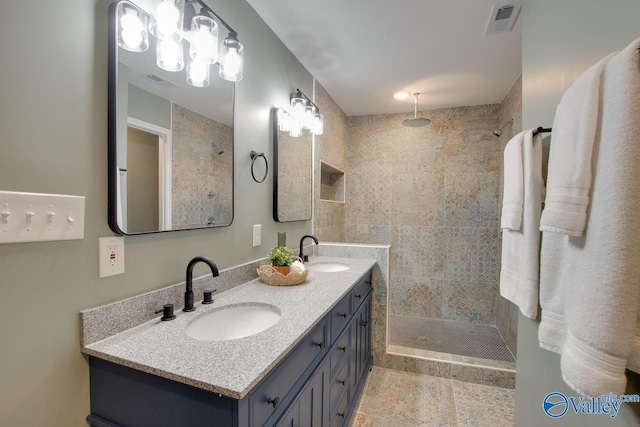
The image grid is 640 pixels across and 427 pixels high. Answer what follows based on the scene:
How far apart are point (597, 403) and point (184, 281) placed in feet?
4.39

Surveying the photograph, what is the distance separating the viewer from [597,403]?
68cm

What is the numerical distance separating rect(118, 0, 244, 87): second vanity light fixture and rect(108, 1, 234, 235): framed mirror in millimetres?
21

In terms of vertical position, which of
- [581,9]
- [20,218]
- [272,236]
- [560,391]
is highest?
[581,9]

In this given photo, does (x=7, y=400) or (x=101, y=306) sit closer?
(x=7, y=400)

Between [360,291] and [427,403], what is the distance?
3.05 ft

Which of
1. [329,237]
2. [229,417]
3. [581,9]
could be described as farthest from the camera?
[329,237]

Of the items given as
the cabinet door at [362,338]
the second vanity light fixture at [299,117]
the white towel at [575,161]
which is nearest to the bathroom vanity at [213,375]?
the cabinet door at [362,338]

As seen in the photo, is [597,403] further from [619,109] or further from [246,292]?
[246,292]

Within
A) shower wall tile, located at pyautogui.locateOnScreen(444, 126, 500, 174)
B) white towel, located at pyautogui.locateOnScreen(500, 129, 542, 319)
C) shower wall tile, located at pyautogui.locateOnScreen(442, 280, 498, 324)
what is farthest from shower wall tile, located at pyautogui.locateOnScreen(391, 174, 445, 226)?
white towel, located at pyautogui.locateOnScreen(500, 129, 542, 319)

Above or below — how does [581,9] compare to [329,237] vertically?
above

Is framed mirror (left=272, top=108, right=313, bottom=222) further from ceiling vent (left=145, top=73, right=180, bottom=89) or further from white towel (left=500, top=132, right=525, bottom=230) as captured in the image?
white towel (left=500, top=132, right=525, bottom=230)

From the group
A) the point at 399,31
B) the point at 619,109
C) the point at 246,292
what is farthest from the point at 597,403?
the point at 399,31

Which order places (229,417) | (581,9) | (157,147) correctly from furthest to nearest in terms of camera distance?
(157,147) → (581,9) → (229,417)

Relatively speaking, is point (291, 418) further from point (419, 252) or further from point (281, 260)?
point (419, 252)
